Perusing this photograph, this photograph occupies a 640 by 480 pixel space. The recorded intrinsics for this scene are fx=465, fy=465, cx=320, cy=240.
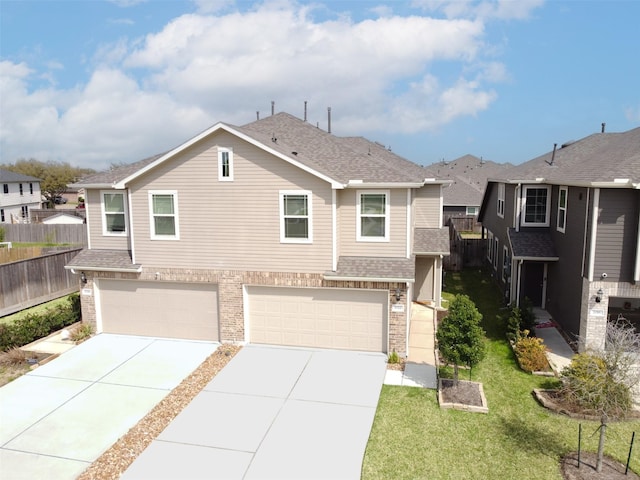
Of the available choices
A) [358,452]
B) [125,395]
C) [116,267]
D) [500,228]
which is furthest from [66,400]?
[500,228]

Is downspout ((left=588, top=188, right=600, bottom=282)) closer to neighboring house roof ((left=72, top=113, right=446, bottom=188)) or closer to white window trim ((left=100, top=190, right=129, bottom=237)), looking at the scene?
neighboring house roof ((left=72, top=113, right=446, bottom=188))

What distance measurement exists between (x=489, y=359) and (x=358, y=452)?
6.19 metres

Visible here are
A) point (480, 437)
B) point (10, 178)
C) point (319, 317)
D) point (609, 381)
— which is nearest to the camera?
point (609, 381)

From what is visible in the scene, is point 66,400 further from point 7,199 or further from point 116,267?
point 7,199

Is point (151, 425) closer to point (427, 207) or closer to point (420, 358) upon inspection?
point (420, 358)

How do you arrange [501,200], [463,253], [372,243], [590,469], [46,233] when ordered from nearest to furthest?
[590,469] → [372,243] → [501,200] → [463,253] → [46,233]

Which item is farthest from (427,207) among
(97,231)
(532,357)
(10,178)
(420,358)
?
(10,178)

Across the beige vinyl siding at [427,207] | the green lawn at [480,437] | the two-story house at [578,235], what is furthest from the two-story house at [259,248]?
the two-story house at [578,235]

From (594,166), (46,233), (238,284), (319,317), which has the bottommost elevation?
(319,317)

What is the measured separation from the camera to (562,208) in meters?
15.9

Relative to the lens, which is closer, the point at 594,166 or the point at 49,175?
the point at 594,166

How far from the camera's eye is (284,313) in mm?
14352

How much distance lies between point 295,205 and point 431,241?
Result: 6.48 metres

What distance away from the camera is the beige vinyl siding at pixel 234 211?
1355cm
